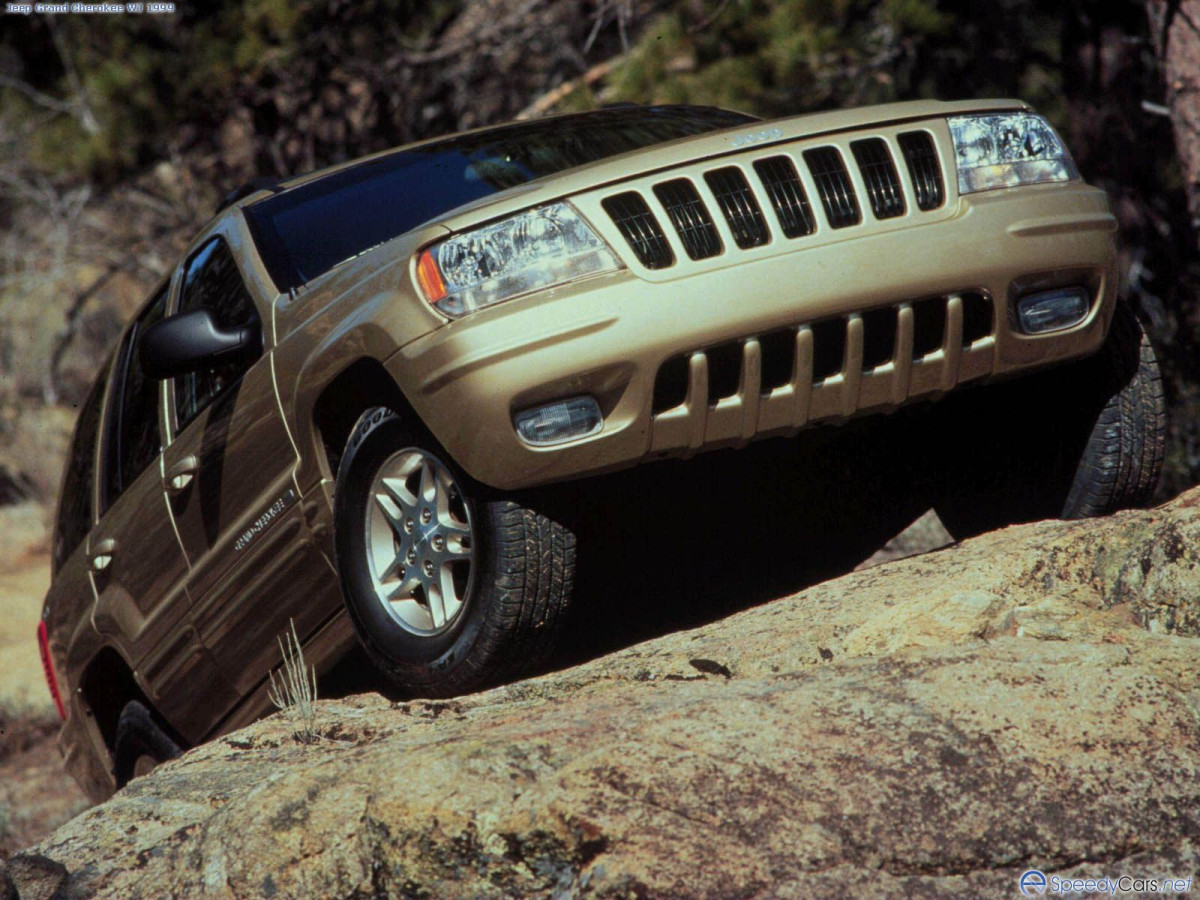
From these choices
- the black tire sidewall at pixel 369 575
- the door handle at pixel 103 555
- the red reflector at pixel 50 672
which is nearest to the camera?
the black tire sidewall at pixel 369 575

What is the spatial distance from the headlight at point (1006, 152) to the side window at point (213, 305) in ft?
6.76

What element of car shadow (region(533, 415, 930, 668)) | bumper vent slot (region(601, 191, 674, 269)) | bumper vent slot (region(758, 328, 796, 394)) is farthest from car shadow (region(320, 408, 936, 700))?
bumper vent slot (region(601, 191, 674, 269))

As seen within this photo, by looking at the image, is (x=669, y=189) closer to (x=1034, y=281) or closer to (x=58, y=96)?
(x=1034, y=281)

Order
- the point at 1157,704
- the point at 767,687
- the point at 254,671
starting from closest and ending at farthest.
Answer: the point at 1157,704 → the point at 767,687 → the point at 254,671

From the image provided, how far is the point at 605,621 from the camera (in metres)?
4.68

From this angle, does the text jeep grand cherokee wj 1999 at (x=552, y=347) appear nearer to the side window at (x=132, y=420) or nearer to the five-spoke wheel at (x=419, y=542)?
the five-spoke wheel at (x=419, y=542)

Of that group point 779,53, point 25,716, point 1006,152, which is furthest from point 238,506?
point 25,716


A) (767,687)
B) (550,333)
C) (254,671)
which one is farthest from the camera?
(254,671)

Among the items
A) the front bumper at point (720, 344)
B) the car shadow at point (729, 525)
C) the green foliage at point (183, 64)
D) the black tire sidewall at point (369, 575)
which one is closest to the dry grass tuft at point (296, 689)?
the black tire sidewall at point (369, 575)

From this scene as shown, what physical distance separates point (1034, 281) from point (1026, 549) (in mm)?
692

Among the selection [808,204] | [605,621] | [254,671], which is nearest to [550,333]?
[808,204]

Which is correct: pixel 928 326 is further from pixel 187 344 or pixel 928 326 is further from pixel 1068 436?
pixel 187 344

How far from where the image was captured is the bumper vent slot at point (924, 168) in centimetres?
383

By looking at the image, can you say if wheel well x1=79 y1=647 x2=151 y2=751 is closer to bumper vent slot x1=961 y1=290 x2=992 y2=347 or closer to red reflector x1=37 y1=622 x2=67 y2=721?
red reflector x1=37 y1=622 x2=67 y2=721
